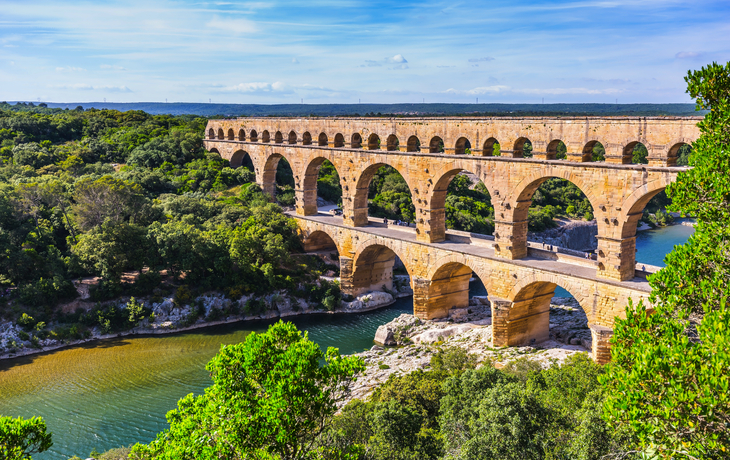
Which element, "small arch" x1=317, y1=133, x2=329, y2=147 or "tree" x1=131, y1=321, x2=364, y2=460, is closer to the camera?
"tree" x1=131, y1=321, x2=364, y2=460

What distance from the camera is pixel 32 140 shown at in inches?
2004

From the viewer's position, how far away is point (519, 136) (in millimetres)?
22297

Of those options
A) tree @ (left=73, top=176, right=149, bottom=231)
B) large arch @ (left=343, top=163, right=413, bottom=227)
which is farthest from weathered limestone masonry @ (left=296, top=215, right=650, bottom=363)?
tree @ (left=73, top=176, right=149, bottom=231)

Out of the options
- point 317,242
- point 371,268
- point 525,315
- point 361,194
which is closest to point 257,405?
point 525,315

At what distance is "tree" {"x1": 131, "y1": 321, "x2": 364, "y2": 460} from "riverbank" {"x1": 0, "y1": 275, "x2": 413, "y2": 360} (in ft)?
58.4

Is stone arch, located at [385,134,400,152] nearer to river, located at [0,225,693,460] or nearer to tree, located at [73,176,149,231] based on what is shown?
river, located at [0,225,693,460]

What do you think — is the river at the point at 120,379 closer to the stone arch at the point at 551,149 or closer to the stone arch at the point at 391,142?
the stone arch at the point at 391,142

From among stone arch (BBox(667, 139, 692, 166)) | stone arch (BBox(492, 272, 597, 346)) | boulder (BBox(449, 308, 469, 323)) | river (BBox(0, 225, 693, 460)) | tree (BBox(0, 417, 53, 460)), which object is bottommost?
river (BBox(0, 225, 693, 460))

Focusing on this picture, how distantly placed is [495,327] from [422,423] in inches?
364

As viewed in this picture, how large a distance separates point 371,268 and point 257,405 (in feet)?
70.7

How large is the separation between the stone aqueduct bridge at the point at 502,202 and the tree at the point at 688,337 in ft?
30.7

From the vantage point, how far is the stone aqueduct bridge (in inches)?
757

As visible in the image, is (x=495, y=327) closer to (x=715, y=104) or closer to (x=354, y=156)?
(x=354, y=156)

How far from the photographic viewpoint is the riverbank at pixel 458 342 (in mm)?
21297
